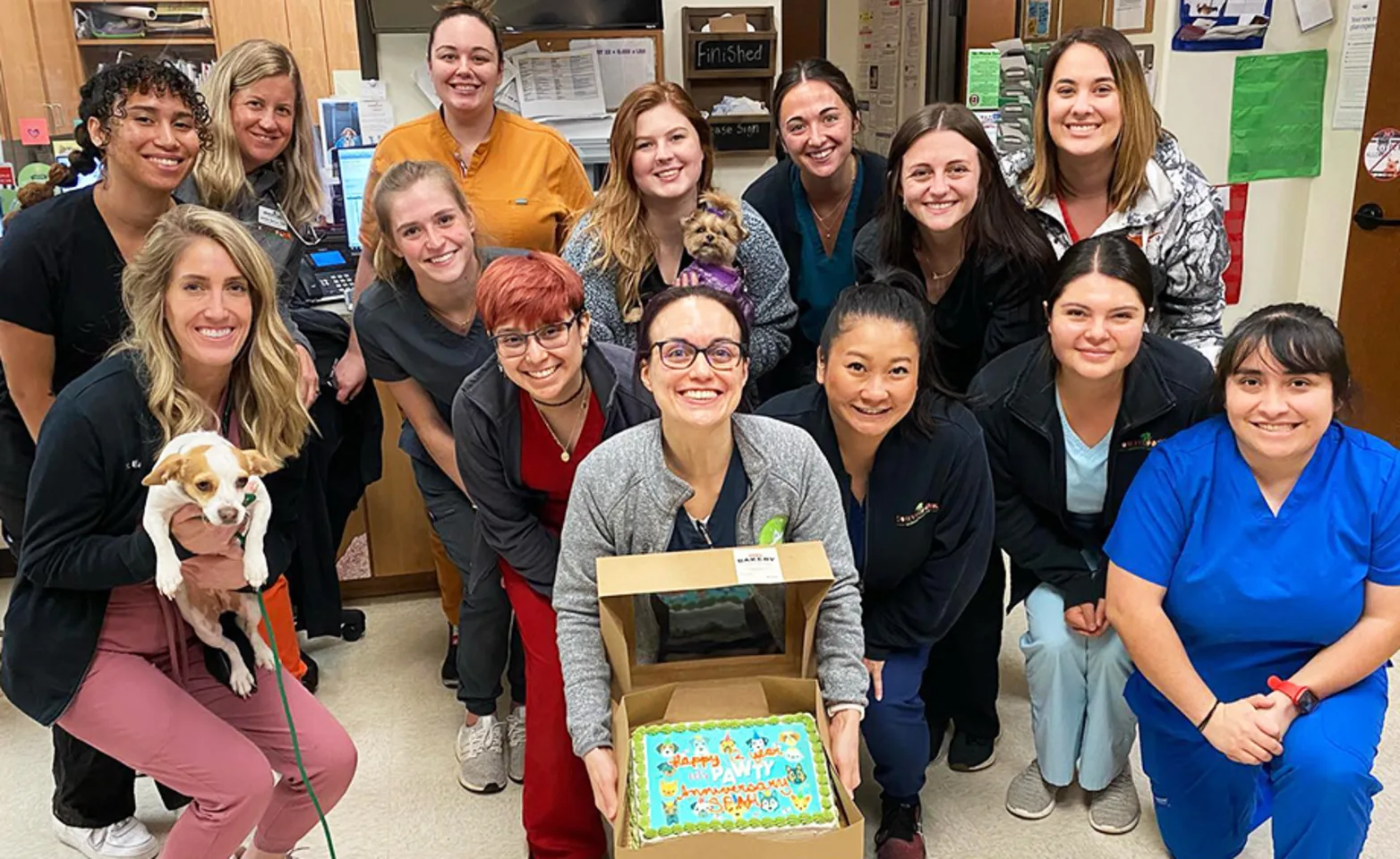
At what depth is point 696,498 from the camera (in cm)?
172

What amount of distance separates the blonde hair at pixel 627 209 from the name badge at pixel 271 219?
27.7 inches

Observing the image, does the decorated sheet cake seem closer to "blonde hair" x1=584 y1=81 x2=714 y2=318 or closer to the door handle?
"blonde hair" x1=584 y1=81 x2=714 y2=318

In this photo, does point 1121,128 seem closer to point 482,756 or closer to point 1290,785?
point 1290,785

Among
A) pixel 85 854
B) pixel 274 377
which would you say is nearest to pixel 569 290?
pixel 274 377

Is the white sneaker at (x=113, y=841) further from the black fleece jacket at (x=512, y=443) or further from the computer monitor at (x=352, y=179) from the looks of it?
the computer monitor at (x=352, y=179)

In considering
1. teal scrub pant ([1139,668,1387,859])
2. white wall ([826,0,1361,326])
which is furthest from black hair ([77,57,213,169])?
white wall ([826,0,1361,326])

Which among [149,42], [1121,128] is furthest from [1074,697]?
[149,42]

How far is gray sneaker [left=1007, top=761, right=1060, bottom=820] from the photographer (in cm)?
216

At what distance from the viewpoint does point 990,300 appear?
2215 millimetres

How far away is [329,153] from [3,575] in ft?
5.49

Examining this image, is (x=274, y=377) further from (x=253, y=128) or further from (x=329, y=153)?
(x=329, y=153)

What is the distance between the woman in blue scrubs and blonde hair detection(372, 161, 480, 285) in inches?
56.7

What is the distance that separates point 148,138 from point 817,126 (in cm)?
135

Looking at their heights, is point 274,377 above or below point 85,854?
above
